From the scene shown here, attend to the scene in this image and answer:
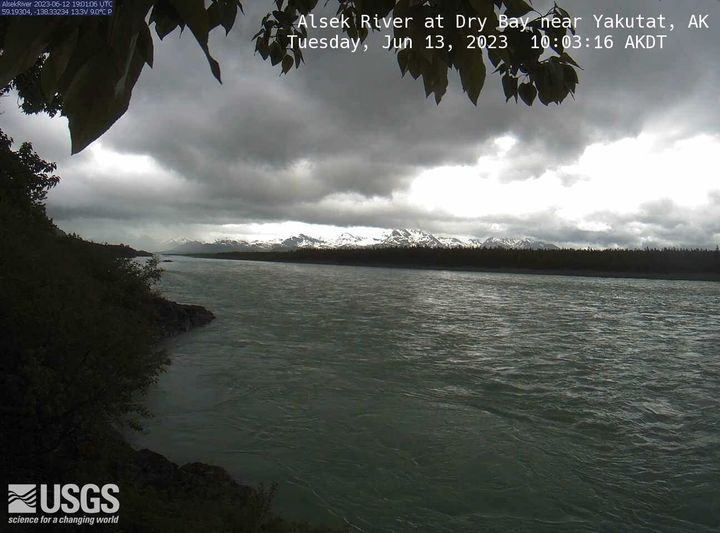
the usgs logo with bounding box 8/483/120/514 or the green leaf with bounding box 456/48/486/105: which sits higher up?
the green leaf with bounding box 456/48/486/105

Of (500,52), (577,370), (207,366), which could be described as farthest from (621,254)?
(500,52)

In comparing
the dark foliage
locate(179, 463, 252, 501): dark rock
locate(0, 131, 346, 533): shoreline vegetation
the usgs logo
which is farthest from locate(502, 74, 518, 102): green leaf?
the dark foliage

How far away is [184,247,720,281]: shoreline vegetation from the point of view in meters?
51.7

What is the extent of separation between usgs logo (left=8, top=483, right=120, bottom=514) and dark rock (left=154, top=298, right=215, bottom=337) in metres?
10.7

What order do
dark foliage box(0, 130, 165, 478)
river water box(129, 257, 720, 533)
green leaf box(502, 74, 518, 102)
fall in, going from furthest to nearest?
1. river water box(129, 257, 720, 533)
2. dark foliage box(0, 130, 165, 478)
3. green leaf box(502, 74, 518, 102)

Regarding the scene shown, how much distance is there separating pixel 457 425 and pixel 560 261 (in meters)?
59.6

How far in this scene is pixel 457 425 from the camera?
7.07m

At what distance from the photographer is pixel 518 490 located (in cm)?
521

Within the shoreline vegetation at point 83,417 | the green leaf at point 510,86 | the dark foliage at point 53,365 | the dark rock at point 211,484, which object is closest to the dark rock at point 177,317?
the dark foliage at point 53,365

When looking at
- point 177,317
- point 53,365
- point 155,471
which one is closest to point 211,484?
point 155,471

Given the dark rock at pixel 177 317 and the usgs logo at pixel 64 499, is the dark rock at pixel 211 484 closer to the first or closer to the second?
the usgs logo at pixel 64 499

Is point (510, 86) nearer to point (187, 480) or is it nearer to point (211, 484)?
point (211, 484)

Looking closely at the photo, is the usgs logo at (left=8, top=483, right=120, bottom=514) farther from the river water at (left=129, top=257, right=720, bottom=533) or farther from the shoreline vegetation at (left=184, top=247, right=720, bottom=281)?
the shoreline vegetation at (left=184, top=247, right=720, bottom=281)

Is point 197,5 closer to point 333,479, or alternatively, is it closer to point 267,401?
point 333,479
